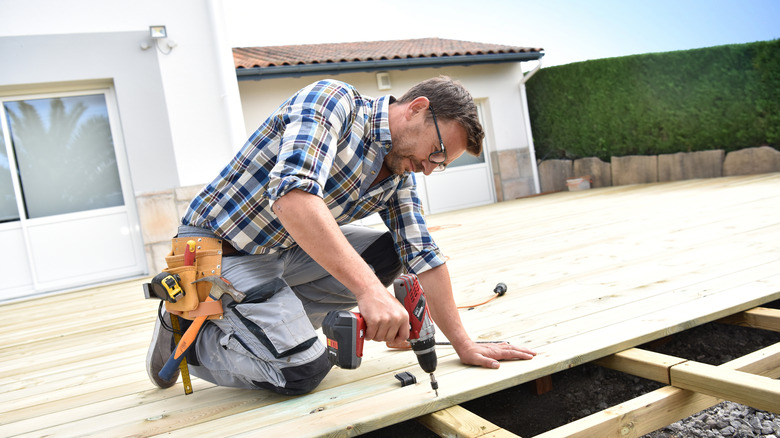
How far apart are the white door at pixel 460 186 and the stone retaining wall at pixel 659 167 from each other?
1.36m

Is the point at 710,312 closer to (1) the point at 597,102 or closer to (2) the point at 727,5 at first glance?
(1) the point at 597,102

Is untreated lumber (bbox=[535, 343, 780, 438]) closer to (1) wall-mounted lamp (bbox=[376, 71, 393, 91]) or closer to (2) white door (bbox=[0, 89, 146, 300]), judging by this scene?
(2) white door (bbox=[0, 89, 146, 300])

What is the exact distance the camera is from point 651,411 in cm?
132

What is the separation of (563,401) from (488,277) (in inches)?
51.1

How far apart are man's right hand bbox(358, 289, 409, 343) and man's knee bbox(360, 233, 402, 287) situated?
730 mm

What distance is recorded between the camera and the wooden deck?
1.48 m

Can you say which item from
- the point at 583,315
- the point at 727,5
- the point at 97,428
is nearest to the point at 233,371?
the point at 97,428

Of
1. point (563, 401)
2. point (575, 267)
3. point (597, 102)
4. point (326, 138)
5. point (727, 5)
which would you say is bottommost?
point (563, 401)

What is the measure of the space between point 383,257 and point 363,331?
29.1 inches

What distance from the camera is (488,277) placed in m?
3.09

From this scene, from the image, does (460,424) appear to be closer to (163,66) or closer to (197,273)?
(197,273)

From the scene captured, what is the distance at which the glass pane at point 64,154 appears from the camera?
18.0 feet

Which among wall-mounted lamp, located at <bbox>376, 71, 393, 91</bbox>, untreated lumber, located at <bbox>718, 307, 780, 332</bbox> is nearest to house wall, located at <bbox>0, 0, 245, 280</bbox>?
wall-mounted lamp, located at <bbox>376, 71, 393, 91</bbox>

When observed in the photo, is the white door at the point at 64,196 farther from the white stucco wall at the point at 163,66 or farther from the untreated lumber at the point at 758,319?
the untreated lumber at the point at 758,319
